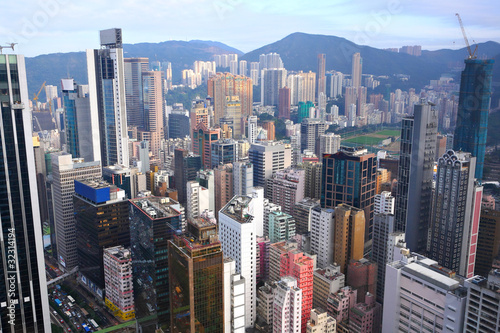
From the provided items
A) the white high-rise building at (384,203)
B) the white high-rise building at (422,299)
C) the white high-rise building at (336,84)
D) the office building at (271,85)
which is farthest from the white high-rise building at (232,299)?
the office building at (271,85)

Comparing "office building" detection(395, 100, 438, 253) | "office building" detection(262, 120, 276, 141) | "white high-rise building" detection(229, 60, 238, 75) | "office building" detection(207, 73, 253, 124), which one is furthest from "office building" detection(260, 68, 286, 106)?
"office building" detection(395, 100, 438, 253)

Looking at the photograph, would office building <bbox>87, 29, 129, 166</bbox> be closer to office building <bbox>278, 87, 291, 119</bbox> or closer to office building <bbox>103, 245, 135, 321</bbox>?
office building <bbox>103, 245, 135, 321</bbox>

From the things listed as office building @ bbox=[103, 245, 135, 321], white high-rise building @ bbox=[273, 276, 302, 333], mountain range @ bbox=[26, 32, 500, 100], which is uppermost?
mountain range @ bbox=[26, 32, 500, 100]

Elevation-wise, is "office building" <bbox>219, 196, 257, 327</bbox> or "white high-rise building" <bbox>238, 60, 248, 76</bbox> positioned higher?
"white high-rise building" <bbox>238, 60, 248, 76</bbox>

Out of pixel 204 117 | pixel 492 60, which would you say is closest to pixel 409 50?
pixel 492 60

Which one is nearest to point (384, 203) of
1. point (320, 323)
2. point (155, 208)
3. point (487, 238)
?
point (487, 238)
